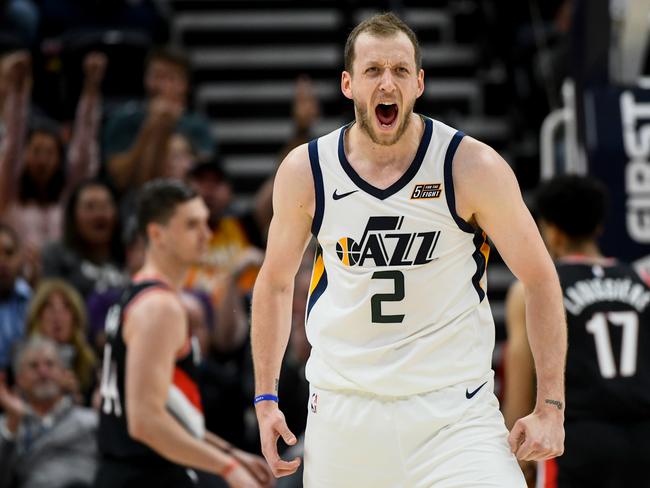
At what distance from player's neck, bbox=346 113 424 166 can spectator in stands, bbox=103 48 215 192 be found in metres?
5.08

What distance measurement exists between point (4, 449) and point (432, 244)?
4.28 metres

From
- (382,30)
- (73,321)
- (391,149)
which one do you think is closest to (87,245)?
(73,321)

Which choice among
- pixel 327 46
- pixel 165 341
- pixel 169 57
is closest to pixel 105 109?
pixel 169 57

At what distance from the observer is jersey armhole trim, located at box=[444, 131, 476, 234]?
3.92 m

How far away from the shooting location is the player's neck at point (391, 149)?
158 inches

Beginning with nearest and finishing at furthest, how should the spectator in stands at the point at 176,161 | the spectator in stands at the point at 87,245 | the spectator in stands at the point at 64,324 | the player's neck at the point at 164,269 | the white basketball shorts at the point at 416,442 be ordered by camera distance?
the white basketball shorts at the point at 416,442, the player's neck at the point at 164,269, the spectator in stands at the point at 64,324, the spectator in stands at the point at 87,245, the spectator in stands at the point at 176,161

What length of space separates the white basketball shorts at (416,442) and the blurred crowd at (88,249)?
3566mm

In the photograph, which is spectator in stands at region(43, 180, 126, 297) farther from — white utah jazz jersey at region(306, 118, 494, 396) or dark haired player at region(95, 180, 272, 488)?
white utah jazz jersey at region(306, 118, 494, 396)

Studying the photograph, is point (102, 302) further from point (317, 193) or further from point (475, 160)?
point (475, 160)

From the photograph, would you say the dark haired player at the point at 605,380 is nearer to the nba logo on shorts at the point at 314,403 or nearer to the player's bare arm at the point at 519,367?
the player's bare arm at the point at 519,367

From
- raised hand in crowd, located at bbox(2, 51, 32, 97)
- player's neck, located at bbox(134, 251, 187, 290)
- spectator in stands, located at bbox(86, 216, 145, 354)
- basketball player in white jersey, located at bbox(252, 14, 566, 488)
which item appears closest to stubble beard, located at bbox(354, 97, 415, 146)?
basketball player in white jersey, located at bbox(252, 14, 566, 488)

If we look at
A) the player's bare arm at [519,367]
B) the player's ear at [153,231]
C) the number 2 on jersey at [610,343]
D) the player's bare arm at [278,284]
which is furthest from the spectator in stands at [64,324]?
the player's bare arm at [278,284]

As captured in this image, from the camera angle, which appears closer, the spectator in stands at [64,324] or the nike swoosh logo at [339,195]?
the nike swoosh logo at [339,195]

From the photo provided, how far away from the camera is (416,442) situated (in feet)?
12.6
